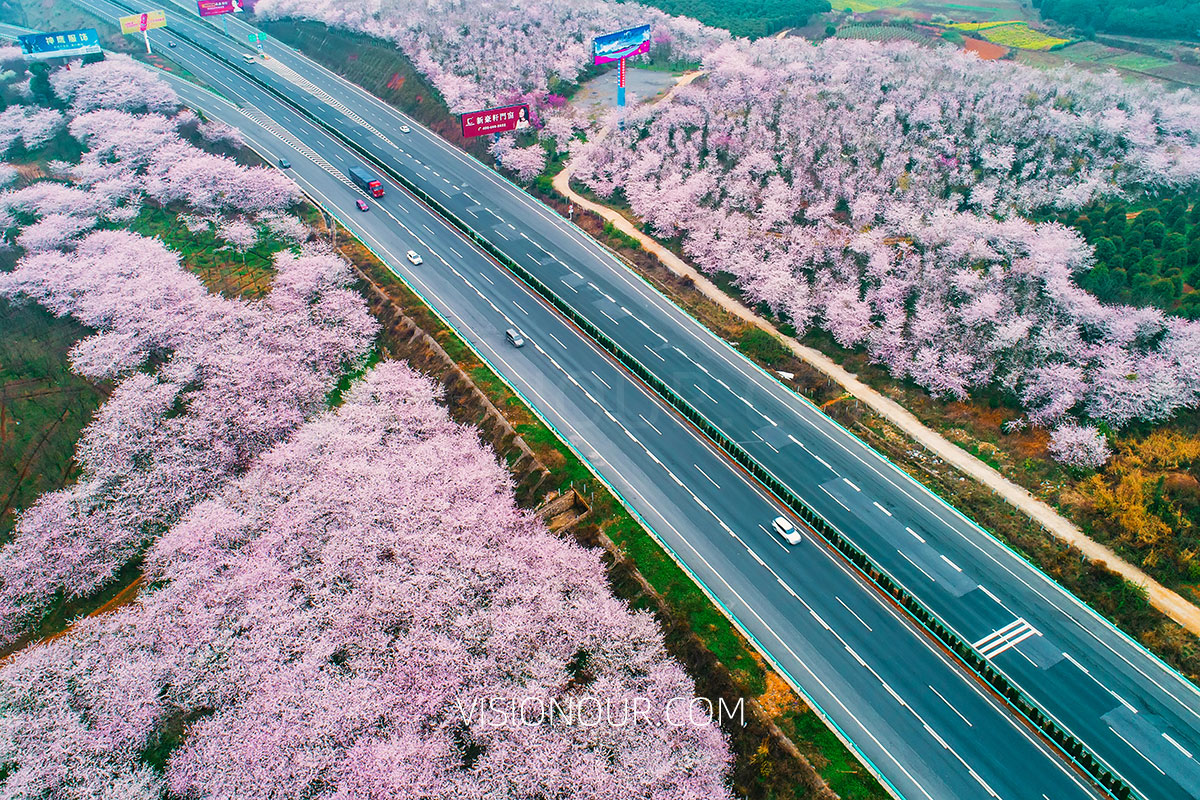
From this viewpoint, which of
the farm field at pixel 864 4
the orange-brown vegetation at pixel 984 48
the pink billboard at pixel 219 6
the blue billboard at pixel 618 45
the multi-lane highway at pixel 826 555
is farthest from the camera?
the farm field at pixel 864 4

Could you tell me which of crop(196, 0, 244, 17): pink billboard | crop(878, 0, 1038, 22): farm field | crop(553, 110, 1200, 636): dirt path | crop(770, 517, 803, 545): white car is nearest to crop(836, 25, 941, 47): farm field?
crop(878, 0, 1038, 22): farm field

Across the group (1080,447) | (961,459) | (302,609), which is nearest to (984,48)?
(1080,447)

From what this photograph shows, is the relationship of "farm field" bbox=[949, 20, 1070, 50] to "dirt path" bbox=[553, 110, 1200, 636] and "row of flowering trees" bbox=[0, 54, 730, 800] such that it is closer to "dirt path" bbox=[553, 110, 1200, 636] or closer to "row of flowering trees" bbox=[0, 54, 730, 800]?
"dirt path" bbox=[553, 110, 1200, 636]

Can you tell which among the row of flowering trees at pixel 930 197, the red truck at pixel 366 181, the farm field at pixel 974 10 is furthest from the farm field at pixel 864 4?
the red truck at pixel 366 181

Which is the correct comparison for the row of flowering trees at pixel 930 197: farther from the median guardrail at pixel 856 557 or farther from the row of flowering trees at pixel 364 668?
the row of flowering trees at pixel 364 668

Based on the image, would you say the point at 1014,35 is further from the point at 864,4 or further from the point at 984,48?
the point at 864,4
